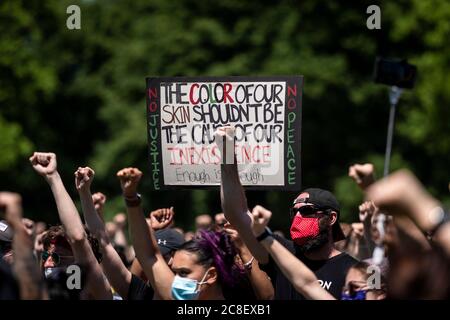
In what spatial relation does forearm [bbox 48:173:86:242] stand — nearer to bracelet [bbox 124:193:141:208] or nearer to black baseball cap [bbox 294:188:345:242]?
bracelet [bbox 124:193:141:208]

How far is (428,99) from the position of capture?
101 ft

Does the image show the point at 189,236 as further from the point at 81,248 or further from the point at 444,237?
the point at 444,237

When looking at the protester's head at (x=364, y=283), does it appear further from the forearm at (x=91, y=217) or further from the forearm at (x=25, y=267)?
the forearm at (x=25, y=267)

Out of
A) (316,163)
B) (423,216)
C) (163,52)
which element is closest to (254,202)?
(316,163)

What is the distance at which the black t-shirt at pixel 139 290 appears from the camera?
6.73 meters

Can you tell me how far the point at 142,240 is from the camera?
5.99m

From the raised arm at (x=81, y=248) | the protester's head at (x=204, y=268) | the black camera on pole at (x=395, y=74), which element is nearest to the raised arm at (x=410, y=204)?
the protester's head at (x=204, y=268)

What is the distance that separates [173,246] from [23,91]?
1098 inches

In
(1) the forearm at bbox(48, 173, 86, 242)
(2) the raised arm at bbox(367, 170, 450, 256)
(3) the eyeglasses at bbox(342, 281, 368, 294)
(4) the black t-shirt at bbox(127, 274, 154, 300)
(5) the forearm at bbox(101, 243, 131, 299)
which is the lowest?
(4) the black t-shirt at bbox(127, 274, 154, 300)

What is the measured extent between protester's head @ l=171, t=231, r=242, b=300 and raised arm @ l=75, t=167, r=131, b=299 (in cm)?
81

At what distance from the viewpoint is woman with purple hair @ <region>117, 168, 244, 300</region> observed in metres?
5.92

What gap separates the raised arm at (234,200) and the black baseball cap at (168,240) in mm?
827

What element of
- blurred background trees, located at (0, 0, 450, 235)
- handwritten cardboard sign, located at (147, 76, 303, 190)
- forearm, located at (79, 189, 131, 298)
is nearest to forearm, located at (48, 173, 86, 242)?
forearm, located at (79, 189, 131, 298)

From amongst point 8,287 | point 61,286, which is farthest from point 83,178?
point 8,287
